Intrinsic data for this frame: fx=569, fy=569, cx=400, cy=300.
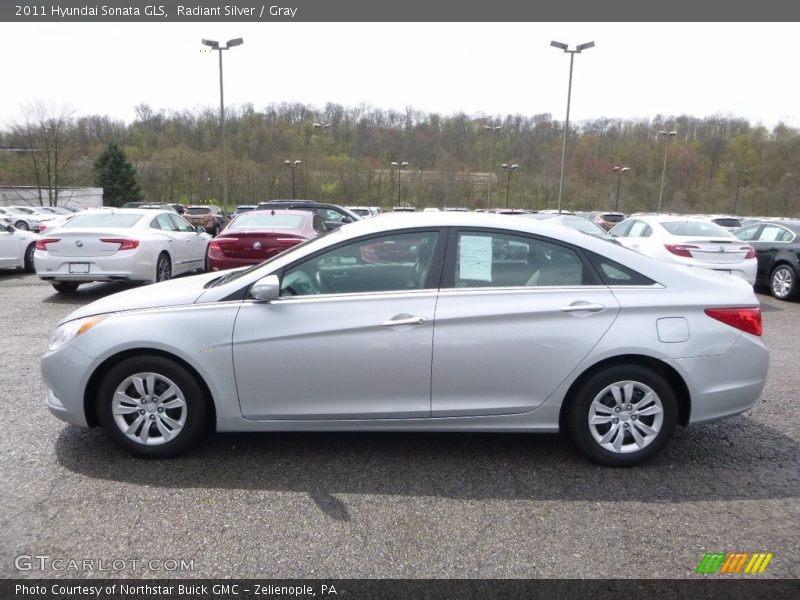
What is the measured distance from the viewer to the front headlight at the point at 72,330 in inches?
143

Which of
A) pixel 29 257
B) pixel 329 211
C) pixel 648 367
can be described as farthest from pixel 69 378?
pixel 329 211

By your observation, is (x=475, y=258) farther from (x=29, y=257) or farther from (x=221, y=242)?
(x=29, y=257)

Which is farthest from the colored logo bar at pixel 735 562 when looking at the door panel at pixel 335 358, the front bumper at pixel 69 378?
the front bumper at pixel 69 378

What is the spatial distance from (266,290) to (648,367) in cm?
243

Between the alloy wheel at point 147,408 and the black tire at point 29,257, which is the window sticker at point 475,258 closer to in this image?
the alloy wheel at point 147,408

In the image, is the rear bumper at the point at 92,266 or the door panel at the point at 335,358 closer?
the door panel at the point at 335,358

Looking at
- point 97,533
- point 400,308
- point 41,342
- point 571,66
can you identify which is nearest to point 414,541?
point 400,308

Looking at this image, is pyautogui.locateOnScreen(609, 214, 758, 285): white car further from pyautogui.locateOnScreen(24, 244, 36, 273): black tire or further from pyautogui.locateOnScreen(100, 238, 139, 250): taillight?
pyautogui.locateOnScreen(24, 244, 36, 273): black tire

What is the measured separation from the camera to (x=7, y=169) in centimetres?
4684

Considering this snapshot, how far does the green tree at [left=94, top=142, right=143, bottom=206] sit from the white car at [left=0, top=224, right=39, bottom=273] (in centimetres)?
5049

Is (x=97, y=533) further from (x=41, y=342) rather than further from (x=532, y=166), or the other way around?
(x=532, y=166)

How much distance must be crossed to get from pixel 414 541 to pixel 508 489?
2.59 ft

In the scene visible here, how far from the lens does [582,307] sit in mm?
3510

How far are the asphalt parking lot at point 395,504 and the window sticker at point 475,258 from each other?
122 cm
